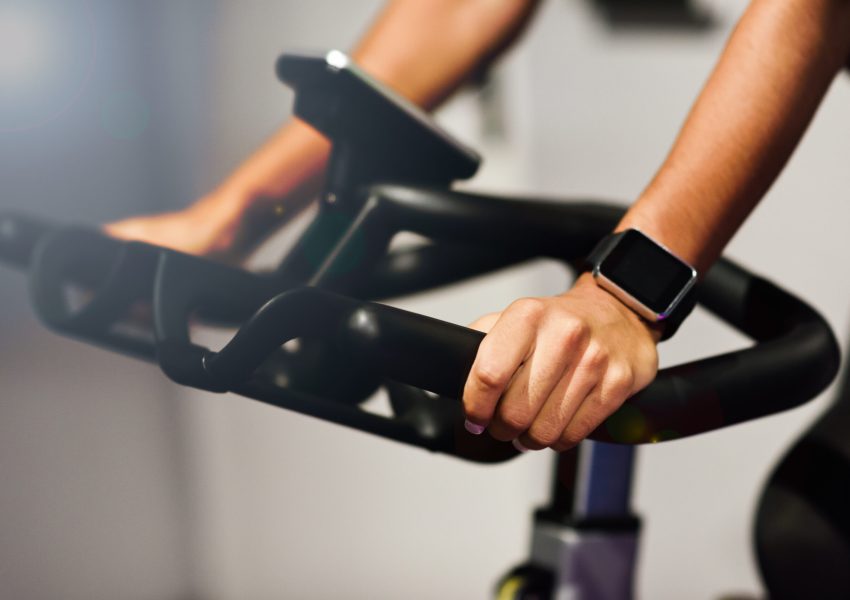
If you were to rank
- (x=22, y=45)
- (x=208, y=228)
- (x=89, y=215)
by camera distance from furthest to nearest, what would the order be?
1. (x=89, y=215)
2. (x=22, y=45)
3. (x=208, y=228)

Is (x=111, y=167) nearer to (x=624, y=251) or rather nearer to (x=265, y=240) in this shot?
(x=265, y=240)

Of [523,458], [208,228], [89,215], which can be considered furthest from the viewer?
[523,458]

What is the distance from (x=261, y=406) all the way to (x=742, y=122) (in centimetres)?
132

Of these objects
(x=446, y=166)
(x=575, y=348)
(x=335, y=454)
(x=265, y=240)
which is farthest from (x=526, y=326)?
(x=335, y=454)

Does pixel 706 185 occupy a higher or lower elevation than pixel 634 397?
higher

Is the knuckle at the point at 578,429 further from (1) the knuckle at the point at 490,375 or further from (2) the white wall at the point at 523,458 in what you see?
(2) the white wall at the point at 523,458

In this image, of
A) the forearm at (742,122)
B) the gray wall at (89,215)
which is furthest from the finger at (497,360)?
the gray wall at (89,215)

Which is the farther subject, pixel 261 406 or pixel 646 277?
pixel 261 406

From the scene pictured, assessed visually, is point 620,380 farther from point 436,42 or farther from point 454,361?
point 436,42

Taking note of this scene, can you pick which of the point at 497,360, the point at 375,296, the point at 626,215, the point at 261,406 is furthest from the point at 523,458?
the point at 497,360

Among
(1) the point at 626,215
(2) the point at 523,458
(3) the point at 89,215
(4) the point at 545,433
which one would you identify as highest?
(1) the point at 626,215

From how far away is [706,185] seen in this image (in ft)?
1.55

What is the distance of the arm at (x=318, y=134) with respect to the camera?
26.2 inches

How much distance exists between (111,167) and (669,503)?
1.41 meters
